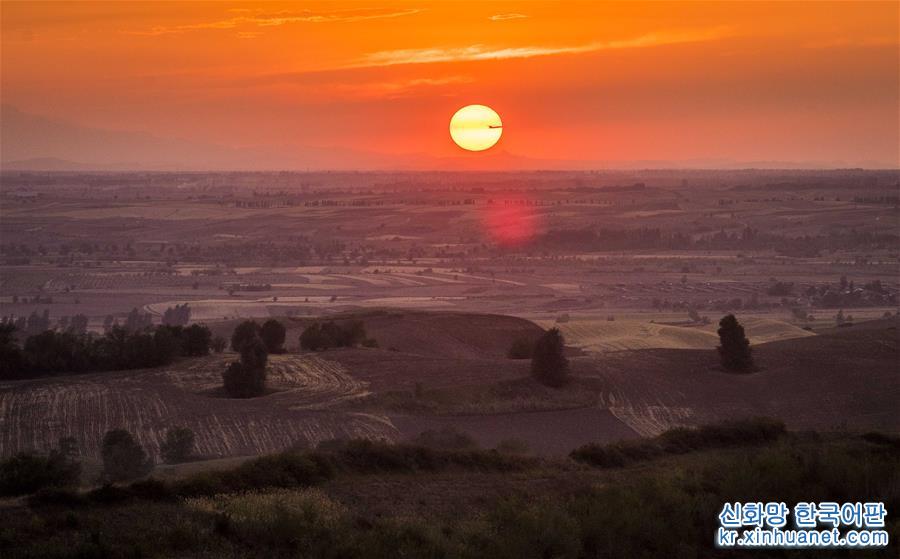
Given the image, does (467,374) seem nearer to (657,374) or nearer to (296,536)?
(657,374)

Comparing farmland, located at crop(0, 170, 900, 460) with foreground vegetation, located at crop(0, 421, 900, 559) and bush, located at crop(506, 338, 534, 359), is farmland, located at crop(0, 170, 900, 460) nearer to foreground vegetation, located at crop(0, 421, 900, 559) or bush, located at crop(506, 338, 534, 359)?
bush, located at crop(506, 338, 534, 359)

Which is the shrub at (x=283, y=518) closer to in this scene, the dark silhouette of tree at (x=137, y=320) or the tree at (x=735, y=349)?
the tree at (x=735, y=349)

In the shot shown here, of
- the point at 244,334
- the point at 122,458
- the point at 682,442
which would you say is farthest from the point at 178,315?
the point at 682,442

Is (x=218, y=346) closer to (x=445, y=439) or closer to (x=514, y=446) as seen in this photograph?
(x=445, y=439)

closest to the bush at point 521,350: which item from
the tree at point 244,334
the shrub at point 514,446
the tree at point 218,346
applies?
the tree at point 244,334

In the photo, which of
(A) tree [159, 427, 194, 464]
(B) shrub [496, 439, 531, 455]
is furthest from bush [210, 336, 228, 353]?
(B) shrub [496, 439, 531, 455]
